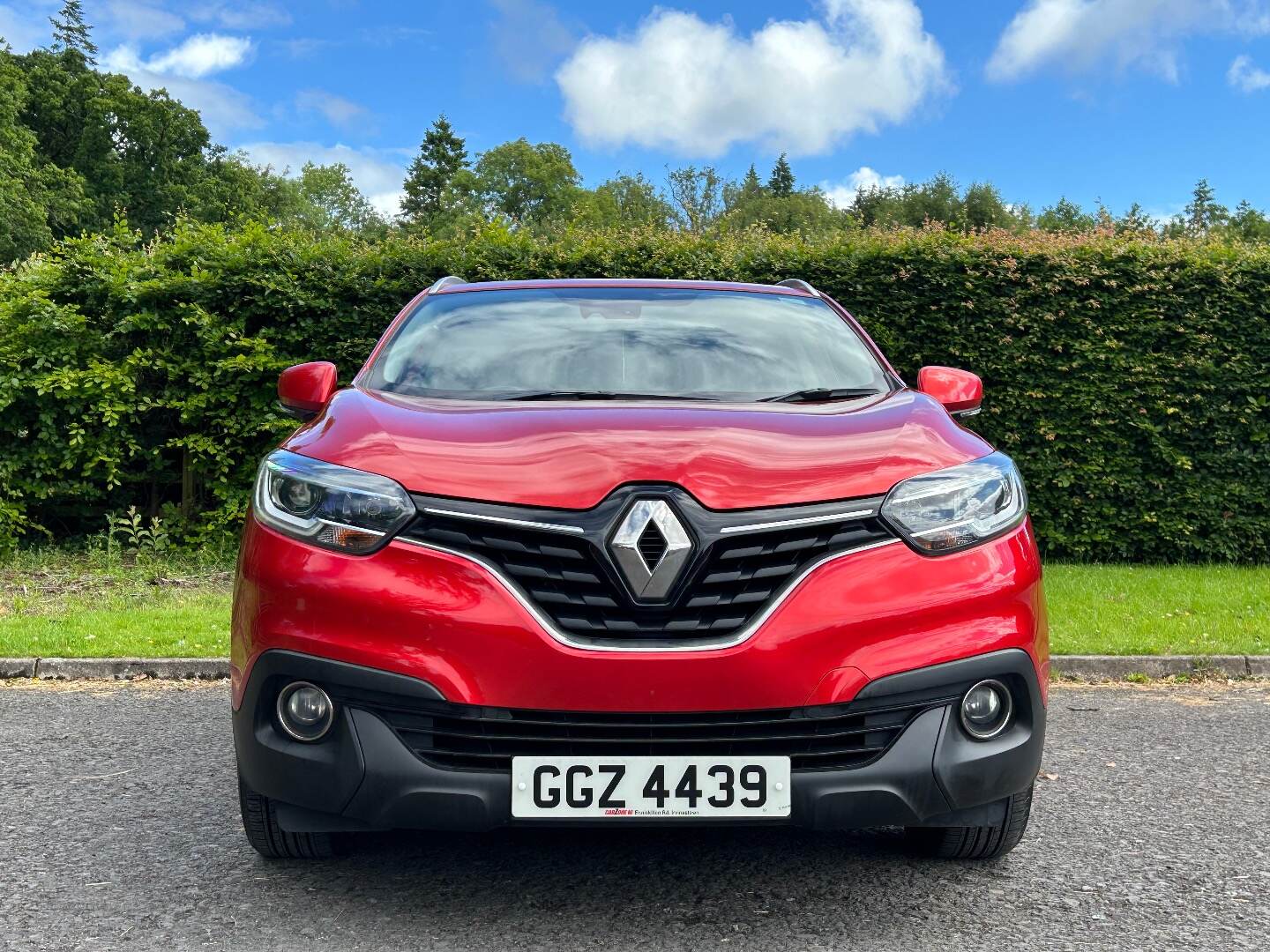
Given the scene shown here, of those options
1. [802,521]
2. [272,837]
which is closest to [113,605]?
[272,837]

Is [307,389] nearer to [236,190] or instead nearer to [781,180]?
[236,190]

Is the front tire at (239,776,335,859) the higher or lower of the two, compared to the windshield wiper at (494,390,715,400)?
lower

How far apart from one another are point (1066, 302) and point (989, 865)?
8072mm

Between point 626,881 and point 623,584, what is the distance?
1.08m

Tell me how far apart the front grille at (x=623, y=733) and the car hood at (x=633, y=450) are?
0.47 meters

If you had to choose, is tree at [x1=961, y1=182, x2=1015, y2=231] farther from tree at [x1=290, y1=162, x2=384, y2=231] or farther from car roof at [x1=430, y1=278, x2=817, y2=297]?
car roof at [x1=430, y1=278, x2=817, y2=297]

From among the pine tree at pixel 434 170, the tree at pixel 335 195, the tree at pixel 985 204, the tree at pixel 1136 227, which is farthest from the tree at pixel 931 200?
the tree at pixel 1136 227

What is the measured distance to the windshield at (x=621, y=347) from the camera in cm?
355

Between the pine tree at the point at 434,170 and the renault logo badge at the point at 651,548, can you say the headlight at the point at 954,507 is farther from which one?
the pine tree at the point at 434,170

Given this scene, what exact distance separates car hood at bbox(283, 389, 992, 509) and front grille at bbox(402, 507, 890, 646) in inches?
3.3

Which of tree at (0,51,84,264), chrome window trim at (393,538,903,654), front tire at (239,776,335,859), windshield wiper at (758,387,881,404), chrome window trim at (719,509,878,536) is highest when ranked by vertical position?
tree at (0,51,84,264)

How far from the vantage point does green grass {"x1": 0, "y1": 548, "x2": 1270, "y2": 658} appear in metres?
6.78

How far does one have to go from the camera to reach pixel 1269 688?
6.30m

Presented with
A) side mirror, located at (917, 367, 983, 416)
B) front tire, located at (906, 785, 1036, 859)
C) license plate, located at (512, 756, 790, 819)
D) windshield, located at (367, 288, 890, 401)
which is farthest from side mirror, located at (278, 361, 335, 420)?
front tire, located at (906, 785, 1036, 859)
